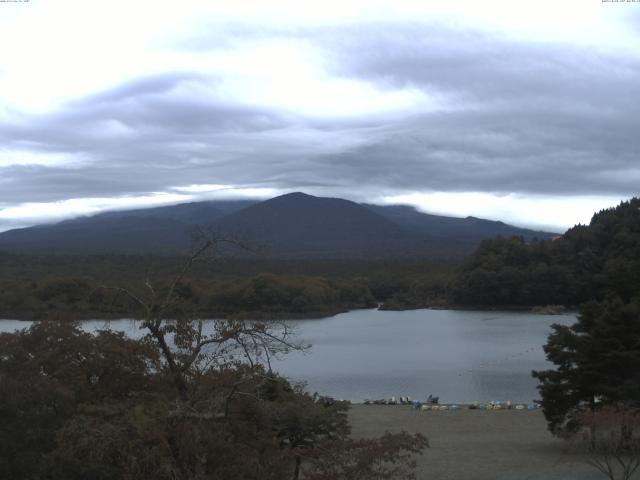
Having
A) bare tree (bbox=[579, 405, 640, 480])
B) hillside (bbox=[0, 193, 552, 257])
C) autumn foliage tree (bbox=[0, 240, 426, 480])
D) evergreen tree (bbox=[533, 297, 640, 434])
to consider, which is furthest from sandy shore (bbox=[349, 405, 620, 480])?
hillside (bbox=[0, 193, 552, 257])

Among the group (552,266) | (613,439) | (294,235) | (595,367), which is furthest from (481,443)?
(294,235)

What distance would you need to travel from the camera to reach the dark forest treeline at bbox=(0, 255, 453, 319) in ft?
165

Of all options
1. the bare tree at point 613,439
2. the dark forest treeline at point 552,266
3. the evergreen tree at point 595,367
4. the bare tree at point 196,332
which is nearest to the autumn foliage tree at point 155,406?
the bare tree at point 196,332

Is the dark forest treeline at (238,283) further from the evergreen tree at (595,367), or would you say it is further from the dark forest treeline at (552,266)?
the evergreen tree at (595,367)

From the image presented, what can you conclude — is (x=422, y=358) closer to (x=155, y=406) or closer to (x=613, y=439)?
(x=613, y=439)

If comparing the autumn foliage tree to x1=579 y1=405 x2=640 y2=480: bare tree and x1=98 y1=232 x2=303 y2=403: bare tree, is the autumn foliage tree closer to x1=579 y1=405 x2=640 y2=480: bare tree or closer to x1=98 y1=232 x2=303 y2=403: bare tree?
x1=98 y1=232 x2=303 y2=403: bare tree

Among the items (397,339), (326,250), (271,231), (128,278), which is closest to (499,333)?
(397,339)

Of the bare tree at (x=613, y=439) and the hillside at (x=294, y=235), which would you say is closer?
the bare tree at (x=613, y=439)

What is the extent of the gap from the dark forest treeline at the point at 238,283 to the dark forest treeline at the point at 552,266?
6338mm

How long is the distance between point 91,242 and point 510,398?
114 meters

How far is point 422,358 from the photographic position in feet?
121

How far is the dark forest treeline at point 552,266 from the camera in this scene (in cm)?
6575

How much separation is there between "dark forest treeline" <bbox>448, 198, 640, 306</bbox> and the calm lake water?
801cm

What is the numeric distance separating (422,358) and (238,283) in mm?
27209
